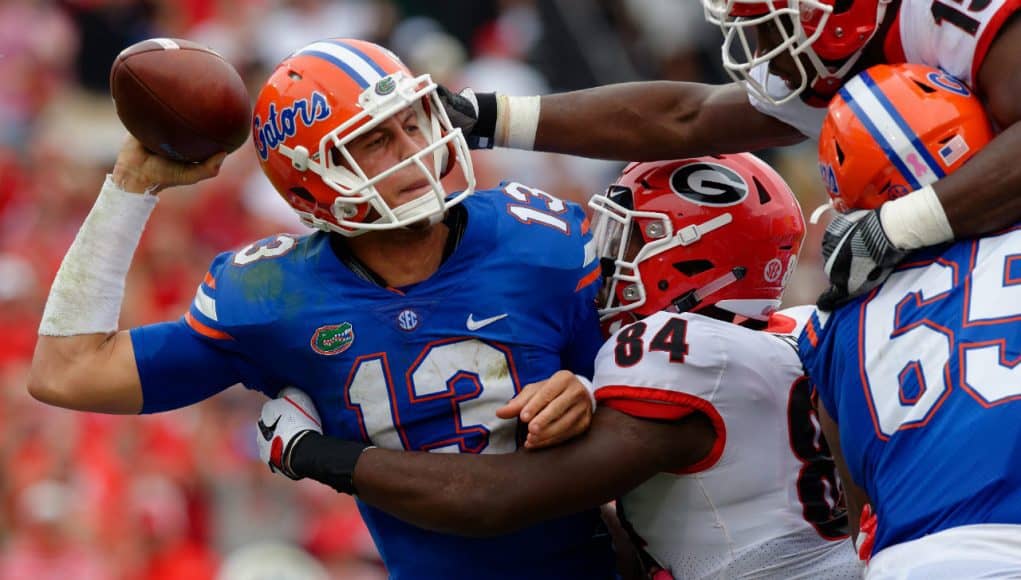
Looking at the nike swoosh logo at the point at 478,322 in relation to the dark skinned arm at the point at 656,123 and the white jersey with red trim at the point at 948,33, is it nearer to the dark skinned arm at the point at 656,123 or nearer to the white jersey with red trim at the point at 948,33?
the dark skinned arm at the point at 656,123

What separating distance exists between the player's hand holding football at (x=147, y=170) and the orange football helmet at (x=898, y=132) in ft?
4.90

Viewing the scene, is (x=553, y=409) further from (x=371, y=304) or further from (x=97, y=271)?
(x=97, y=271)

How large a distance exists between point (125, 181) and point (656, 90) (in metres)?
1.48

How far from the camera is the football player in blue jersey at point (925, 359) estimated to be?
8.94ft

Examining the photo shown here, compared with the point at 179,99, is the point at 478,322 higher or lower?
lower

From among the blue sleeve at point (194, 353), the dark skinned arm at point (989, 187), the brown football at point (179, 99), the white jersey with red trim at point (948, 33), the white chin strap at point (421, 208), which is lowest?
the blue sleeve at point (194, 353)

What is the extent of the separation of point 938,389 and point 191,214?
257 inches

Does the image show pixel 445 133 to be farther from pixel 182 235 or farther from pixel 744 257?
pixel 182 235

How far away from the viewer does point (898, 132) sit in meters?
2.90

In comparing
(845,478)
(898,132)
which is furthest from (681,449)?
(898,132)

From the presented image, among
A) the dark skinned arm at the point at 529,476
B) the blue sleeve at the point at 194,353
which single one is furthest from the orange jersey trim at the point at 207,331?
the dark skinned arm at the point at 529,476

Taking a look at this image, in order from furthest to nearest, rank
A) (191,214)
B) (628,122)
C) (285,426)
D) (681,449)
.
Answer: (191,214)
(628,122)
(285,426)
(681,449)

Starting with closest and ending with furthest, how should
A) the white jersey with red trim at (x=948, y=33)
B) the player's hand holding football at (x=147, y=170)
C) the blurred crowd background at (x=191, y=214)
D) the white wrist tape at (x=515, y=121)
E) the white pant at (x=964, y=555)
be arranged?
the white pant at (x=964, y=555) → the white jersey with red trim at (x=948, y=33) → the player's hand holding football at (x=147, y=170) → the white wrist tape at (x=515, y=121) → the blurred crowd background at (x=191, y=214)

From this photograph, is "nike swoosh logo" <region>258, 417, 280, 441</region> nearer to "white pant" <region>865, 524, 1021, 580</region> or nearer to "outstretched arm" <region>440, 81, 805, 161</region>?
"outstretched arm" <region>440, 81, 805, 161</region>
